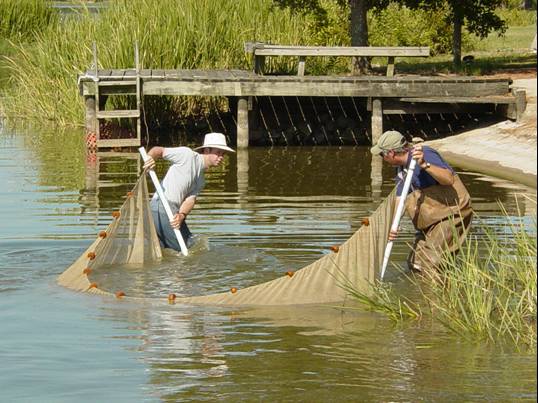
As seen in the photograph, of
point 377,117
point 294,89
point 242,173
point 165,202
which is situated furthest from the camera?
point 377,117

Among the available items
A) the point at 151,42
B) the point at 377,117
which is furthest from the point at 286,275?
the point at 151,42

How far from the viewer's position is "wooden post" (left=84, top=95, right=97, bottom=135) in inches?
Result: 918

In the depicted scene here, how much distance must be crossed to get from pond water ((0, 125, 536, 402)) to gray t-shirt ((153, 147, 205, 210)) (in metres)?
0.76

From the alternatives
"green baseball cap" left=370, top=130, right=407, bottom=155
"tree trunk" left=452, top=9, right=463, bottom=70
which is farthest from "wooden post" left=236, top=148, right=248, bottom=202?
"green baseball cap" left=370, top=130, right=407, bottom=155

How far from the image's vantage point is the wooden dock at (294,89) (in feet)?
75.3

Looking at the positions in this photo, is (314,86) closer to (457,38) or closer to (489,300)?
(457,38)

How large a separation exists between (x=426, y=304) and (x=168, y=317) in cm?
212

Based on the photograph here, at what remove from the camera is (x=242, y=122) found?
2347 centimetres

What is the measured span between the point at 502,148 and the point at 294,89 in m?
3.89

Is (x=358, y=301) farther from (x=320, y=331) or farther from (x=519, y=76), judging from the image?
(x=519, y=76)

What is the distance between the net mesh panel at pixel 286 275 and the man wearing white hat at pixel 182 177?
7.1 inches

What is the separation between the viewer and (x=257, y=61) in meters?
24.2

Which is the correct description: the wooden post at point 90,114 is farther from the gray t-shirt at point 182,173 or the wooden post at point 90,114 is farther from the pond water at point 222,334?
the gray t-shirt at point 182,173

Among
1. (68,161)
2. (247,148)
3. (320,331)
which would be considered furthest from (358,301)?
(247,148)
